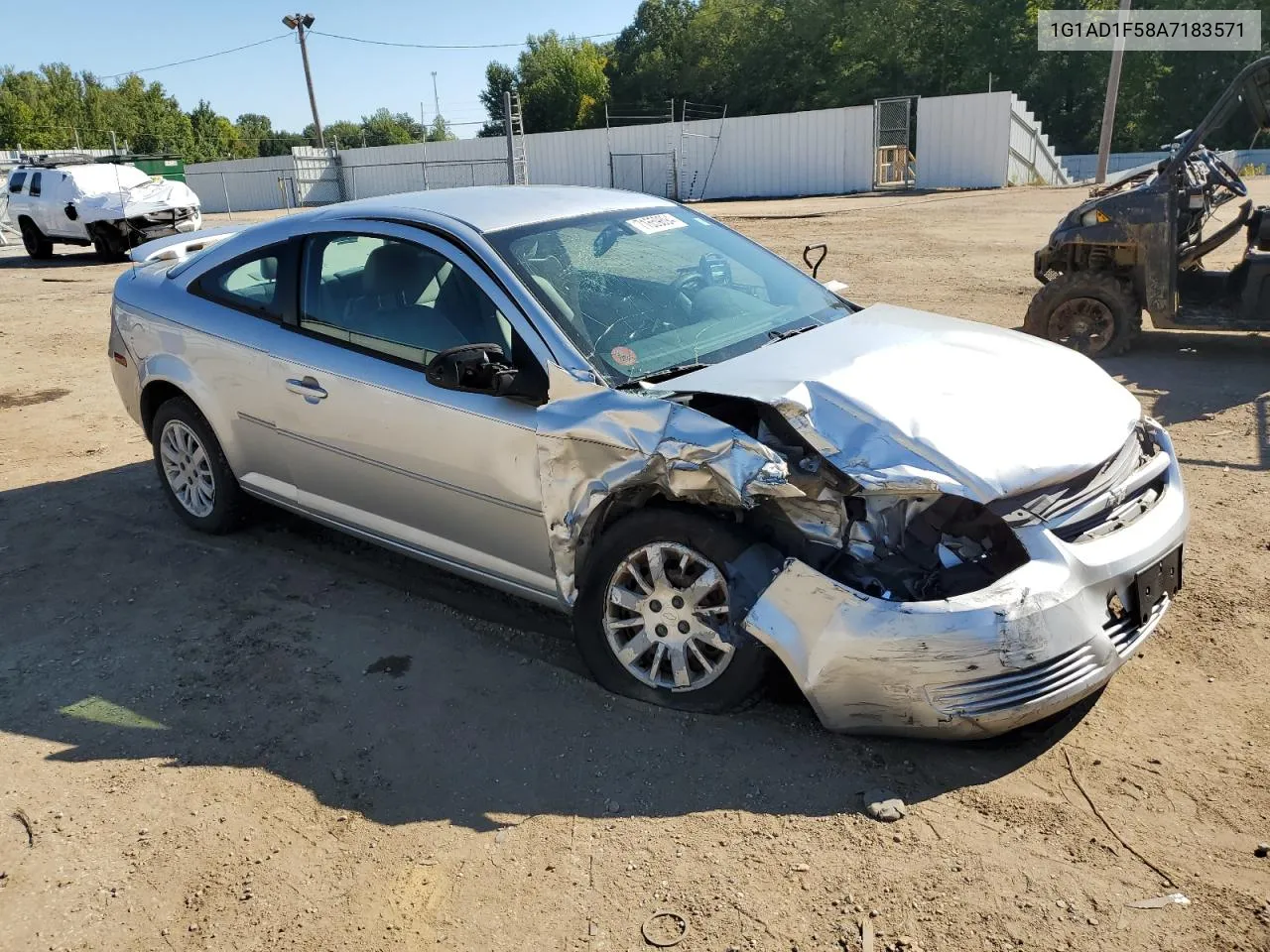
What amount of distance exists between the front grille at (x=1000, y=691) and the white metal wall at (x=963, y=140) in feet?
100

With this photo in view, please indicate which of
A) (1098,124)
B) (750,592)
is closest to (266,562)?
(750,592)

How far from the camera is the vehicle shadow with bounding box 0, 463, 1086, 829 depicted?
315 centimetres

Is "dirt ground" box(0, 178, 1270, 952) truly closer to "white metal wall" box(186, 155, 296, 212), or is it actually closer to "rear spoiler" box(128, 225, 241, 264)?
"rear spoiler" box(128, 225, 241, 264)

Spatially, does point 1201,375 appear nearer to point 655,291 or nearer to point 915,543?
point 655,291

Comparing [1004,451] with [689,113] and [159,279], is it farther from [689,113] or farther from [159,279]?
[689,113]

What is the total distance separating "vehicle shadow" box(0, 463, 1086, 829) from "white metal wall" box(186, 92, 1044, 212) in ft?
84.1

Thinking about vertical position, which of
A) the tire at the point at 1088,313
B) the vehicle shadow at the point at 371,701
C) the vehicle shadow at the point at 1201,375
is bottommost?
the vehicle shadow at the point at 1201,375

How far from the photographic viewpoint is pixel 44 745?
11.7ft

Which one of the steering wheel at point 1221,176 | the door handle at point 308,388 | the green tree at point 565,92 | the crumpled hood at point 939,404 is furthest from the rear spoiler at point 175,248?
the green tree at point 565,92

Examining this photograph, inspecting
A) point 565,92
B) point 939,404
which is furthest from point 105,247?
point 565,92

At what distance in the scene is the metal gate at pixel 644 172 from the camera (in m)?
35.7

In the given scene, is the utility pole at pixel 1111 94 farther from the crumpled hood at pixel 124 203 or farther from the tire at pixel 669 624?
the tire at pixel 669 624

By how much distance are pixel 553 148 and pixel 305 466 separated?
36.0 metres

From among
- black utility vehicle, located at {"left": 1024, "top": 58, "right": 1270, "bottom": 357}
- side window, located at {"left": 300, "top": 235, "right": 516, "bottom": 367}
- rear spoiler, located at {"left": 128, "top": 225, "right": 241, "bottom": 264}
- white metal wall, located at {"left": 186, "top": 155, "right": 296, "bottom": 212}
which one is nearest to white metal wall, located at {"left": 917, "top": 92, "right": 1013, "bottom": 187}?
black utility vehicle, located at {"left": 1024, "top": 58, "right": 1270, "bottom": 357}
